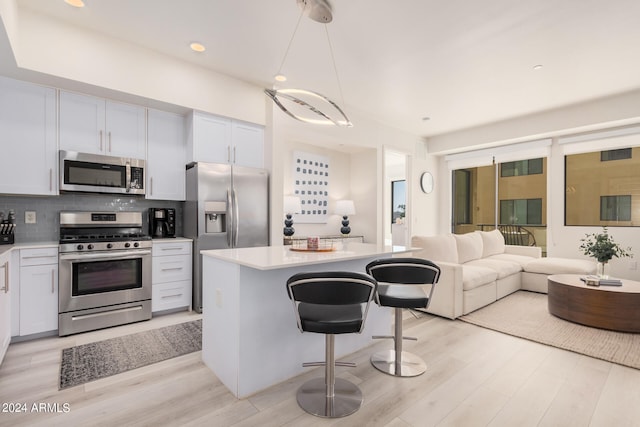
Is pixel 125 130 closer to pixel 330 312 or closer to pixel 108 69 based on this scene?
pixel 108 69

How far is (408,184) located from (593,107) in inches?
123

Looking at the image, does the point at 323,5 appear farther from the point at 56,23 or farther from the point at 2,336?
the point at 2,336

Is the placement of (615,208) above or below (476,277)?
above

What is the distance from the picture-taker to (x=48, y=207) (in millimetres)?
3299

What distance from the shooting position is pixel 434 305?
3.62 metres

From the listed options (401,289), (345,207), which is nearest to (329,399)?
(401,289)

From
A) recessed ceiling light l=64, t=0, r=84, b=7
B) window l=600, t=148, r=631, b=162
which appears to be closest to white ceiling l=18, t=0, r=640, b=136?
recessed ceiling light l=64, t=0, r=84, b=7

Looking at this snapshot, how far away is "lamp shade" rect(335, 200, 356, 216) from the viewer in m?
5.82

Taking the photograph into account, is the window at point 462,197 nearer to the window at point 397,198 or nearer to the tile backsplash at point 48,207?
the window at point 397,198

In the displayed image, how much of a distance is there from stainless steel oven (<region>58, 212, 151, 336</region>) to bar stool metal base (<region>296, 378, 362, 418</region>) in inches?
89.4

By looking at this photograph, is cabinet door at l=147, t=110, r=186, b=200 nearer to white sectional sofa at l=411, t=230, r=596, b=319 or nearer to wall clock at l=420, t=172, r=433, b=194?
Result: white sectional sofa at l=411, t=230, r=596, b=319

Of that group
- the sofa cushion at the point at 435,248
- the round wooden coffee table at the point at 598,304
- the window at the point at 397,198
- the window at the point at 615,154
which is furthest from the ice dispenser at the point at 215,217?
the window at the point at 615,154

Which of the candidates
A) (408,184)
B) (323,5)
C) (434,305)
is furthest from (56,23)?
(408,184)

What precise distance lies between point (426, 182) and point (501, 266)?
2875mm
